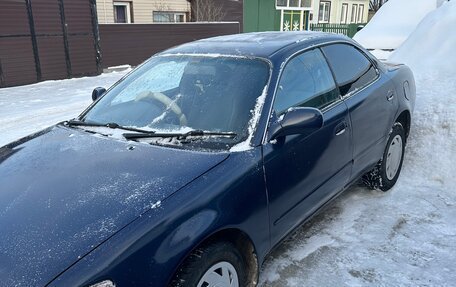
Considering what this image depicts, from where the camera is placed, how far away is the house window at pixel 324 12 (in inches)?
1160

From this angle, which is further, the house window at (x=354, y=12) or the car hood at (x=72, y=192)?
the house window at (x=354, y=12)

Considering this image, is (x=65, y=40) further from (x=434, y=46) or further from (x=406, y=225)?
(x=406, y=225)

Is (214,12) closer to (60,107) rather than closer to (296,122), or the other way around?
(60,107)

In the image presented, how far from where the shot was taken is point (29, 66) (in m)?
11.1

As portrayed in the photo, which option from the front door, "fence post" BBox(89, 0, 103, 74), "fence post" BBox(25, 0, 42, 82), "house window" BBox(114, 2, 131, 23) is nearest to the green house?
"house window" BBox(114, 2, 131, 23)

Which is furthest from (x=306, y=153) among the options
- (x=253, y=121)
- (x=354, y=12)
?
(x=354, y=12)

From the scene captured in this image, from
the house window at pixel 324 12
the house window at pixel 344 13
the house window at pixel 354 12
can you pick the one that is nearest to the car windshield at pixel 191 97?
the house window at pixel 324 12

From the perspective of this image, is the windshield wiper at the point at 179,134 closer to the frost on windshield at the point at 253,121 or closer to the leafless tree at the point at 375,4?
the frost on windshield at the point at 253,121

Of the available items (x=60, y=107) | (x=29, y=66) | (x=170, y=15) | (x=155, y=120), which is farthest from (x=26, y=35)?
(x=155, y=120)

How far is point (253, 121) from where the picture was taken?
2576 mm

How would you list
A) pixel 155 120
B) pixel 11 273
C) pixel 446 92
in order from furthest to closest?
pixel 446 92, pixel 155 120, pixel 11 273

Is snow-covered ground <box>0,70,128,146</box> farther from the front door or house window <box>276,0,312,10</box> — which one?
house window <box>276,0,312,10</box>

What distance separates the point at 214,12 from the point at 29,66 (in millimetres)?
9972

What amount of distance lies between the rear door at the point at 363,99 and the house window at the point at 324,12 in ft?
88.4
